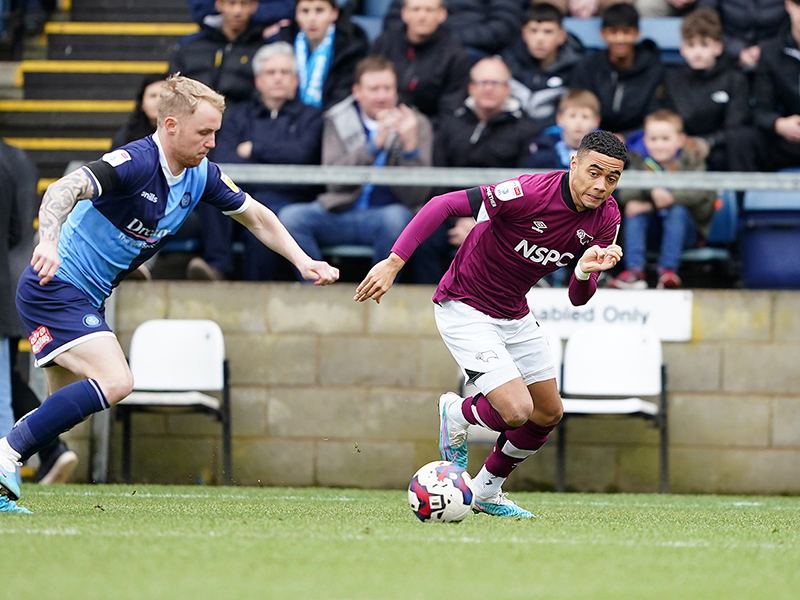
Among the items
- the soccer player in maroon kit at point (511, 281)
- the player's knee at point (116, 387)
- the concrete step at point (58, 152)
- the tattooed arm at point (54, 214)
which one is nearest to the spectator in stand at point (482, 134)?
the soccer player in maroon kit at point (511, 281)

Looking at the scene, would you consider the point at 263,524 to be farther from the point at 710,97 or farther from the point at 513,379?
the point at 710,97

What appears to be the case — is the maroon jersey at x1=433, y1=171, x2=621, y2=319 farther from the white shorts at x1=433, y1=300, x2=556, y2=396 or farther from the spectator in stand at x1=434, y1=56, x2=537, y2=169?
the spectator in stand at x1=434, y1=56, x2=537, y2=169

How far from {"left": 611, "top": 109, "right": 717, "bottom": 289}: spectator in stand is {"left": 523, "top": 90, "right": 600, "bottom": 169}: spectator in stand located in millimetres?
418

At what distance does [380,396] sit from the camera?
837cm

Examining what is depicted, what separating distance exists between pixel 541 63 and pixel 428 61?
936mm

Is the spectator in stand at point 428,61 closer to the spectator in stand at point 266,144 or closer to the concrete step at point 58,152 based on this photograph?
the spectator in stand at point 266,144

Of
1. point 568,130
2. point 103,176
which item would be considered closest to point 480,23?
point 568,130

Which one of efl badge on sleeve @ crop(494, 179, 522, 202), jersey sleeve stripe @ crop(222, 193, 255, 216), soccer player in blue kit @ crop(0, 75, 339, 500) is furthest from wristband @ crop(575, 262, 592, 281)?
jersey sleeve stripe @ crop(222, 193, 255, 216)

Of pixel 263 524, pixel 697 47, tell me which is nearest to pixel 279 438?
Result: pixel 263 524

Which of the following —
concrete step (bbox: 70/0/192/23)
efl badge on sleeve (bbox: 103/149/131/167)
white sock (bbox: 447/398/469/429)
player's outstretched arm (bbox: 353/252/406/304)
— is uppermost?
A: concrete step (bbox: 70/0/192/23)

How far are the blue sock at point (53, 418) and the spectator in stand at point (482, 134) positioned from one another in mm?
3907

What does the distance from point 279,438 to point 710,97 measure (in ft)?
13.8

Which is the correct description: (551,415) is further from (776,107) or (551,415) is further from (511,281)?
(776,107)

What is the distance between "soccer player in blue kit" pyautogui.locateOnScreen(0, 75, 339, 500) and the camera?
475cm
